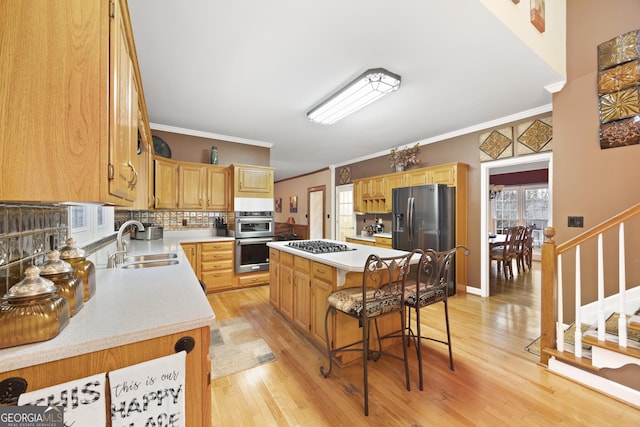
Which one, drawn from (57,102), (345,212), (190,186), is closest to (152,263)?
(57,102)

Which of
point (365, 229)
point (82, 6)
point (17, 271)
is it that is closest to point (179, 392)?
point (17, 271)

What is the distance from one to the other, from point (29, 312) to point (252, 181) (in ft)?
11.8

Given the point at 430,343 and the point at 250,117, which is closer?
the point at 430,343

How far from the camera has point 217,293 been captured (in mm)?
3885

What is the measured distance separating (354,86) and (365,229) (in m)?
3.45

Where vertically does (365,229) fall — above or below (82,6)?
below

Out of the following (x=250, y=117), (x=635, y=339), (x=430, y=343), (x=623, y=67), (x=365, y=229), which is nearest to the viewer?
(x=635, y=339)

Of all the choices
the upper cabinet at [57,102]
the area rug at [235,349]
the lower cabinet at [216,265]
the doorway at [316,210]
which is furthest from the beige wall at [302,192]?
the upper cabinet at [57,102]

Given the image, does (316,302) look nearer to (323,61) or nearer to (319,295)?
(319,295)

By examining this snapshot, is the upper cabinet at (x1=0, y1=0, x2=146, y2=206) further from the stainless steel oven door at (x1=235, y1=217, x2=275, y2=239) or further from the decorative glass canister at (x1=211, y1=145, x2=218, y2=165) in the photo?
the decorative glass canister at (x1=211, y1=145, x2=218, y2=165)

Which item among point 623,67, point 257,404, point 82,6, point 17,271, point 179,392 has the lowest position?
point 257,404

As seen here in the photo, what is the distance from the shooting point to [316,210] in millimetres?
7734

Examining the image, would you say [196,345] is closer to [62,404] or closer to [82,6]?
[62,404]

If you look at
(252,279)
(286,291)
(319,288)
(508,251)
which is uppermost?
(319,288)
